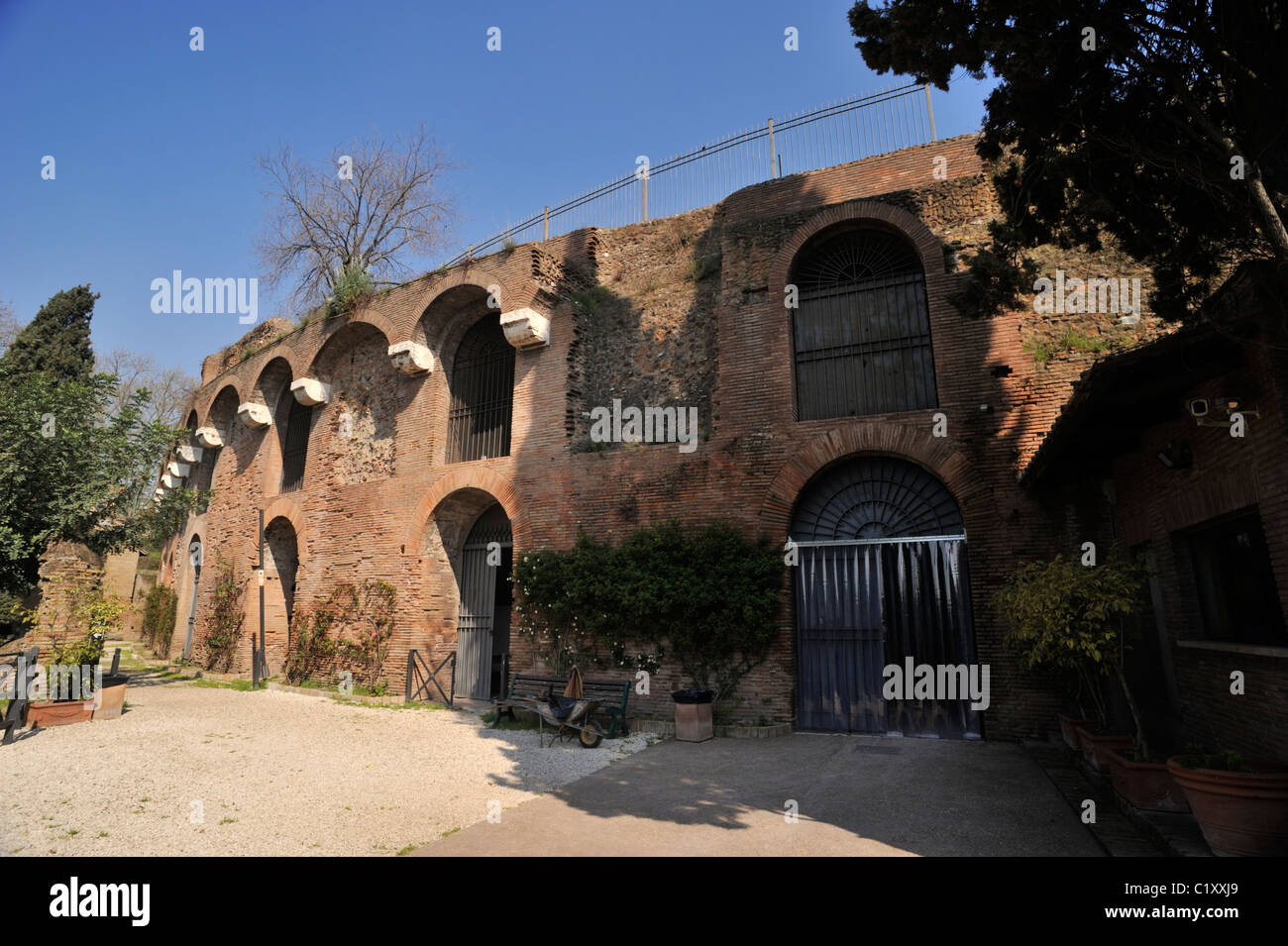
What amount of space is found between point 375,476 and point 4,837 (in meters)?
9.36

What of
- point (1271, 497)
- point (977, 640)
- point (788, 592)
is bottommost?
point (977, 640)

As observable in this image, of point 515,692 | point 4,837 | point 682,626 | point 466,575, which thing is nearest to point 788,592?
point 682,626

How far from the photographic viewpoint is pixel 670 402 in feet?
34.9

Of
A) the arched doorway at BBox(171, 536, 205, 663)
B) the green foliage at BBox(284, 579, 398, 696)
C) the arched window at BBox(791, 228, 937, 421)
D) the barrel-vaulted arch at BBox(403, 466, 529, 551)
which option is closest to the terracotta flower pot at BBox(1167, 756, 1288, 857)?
the arched window at BBox(791, 228, 937, 421)

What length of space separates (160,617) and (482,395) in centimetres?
1574

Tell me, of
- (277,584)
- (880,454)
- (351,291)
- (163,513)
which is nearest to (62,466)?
(163,513)

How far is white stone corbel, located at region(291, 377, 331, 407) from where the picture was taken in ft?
48.9

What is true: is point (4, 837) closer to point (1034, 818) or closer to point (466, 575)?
point (1034, 818)

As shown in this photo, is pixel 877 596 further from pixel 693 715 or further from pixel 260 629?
pixel 260 629

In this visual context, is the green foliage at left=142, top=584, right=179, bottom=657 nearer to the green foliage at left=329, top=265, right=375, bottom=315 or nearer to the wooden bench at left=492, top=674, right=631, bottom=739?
the green foliage at left=329, top=265, right=375, bottom=315

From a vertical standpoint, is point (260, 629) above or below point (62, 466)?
below

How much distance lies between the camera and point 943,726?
8141 mm

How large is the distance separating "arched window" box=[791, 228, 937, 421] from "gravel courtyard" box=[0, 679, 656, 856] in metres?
5.59

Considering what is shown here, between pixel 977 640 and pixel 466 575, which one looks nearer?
pixel 977 640
